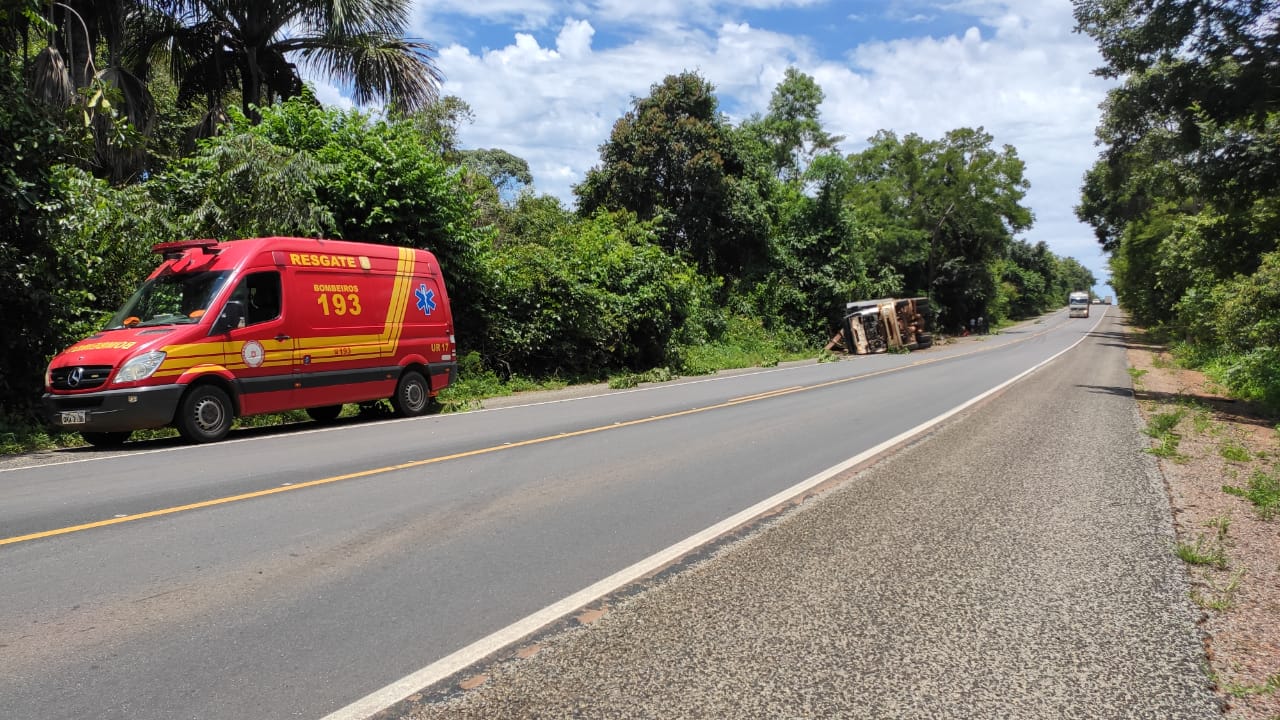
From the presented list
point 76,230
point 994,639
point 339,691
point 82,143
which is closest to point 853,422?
point 994,639

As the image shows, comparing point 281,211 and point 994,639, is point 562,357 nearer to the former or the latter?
point 281,211

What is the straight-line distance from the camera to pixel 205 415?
9.95 metres

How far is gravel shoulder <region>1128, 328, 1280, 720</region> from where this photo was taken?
3498 millimetres

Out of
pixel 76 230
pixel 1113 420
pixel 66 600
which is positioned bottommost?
pixel 1113 420

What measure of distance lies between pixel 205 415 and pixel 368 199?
22.6 feet

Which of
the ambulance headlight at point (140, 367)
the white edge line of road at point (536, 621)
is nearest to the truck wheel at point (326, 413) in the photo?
the ambulance headlight at point (140, 367)

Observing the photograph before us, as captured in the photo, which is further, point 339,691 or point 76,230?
point 76,230

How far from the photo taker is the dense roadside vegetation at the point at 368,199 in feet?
36.6

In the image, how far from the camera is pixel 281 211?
1343cm

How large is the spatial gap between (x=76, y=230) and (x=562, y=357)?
1132 centimetres

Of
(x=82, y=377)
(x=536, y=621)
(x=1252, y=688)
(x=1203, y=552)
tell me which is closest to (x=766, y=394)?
(x=1203, y=552)

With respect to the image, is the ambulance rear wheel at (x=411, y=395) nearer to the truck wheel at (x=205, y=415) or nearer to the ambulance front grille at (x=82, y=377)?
the truck wheel at (x=205, y=415)

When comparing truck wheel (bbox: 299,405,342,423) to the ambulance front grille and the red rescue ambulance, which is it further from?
the ambulance front grille

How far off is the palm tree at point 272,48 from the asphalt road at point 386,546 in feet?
32.6
